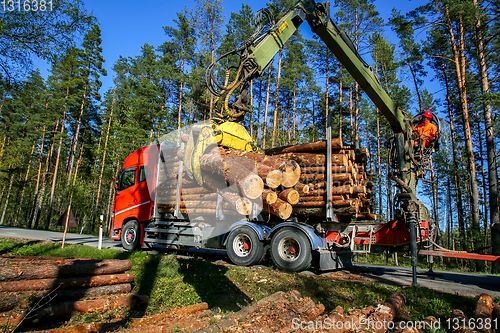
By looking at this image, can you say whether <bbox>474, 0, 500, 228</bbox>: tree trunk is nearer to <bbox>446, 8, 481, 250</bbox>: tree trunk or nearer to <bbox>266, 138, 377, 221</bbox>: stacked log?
<bbox>446, 8, 481, 250</bbox>: tree trunk

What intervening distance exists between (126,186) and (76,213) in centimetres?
3350

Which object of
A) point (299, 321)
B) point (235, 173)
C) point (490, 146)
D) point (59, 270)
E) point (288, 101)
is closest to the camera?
point (299, 321)

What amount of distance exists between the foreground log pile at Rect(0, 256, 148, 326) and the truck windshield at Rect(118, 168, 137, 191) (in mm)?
5641

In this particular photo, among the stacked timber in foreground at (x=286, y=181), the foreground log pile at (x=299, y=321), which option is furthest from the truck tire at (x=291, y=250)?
the foreground log pile at (x=299, y=321)

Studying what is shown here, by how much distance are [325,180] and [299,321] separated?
146 inches

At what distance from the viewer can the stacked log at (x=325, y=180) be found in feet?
21.2

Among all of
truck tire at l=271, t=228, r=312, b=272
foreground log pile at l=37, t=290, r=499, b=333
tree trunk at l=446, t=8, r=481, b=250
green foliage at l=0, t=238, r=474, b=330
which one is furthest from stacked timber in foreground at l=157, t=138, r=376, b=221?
tree trunk at l=446, t=8, r=481, b=250

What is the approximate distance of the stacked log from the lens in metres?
6.45

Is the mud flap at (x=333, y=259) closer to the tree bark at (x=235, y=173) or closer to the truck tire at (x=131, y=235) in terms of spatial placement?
the tree bark at (x=235, y=173)

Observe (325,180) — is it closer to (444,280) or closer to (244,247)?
(244,247)

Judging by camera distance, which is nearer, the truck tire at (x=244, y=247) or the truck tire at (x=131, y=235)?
the truck tire at (x=244, y=247)

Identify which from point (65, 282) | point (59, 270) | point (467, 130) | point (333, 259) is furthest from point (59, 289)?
point (467, 130)

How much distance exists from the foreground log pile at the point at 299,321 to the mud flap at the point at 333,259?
241cm

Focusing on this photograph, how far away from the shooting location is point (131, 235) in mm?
10211
